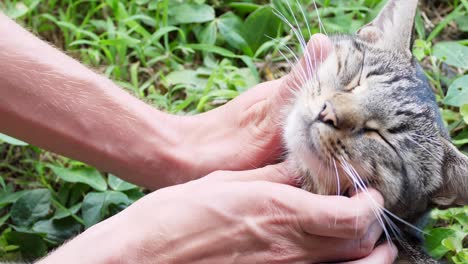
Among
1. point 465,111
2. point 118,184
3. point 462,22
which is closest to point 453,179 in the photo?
point 465,111

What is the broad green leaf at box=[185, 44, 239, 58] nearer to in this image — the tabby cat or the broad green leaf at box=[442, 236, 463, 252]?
the tabby cat

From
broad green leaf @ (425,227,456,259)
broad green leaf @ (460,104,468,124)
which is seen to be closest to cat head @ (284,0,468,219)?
broad green leaf @ (425,227,456,259)

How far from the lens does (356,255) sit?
2.41m

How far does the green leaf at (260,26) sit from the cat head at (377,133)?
1167 mm

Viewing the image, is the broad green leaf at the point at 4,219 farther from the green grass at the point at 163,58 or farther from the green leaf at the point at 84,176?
the green leaf at the point at 84,176

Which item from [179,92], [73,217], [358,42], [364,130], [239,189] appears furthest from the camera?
[179,92]

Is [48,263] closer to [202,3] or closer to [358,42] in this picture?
[358,42]

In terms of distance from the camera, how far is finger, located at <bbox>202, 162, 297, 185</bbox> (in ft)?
8.55

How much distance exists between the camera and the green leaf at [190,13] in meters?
3.95

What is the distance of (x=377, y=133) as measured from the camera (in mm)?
2525

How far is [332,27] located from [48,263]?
214 cm

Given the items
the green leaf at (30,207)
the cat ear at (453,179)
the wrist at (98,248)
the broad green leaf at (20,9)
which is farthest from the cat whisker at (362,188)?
the broad green leaf at (20,9)

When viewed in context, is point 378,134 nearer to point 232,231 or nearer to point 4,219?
point 232,231

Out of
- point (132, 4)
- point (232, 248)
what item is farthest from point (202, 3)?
point (232, 248)
